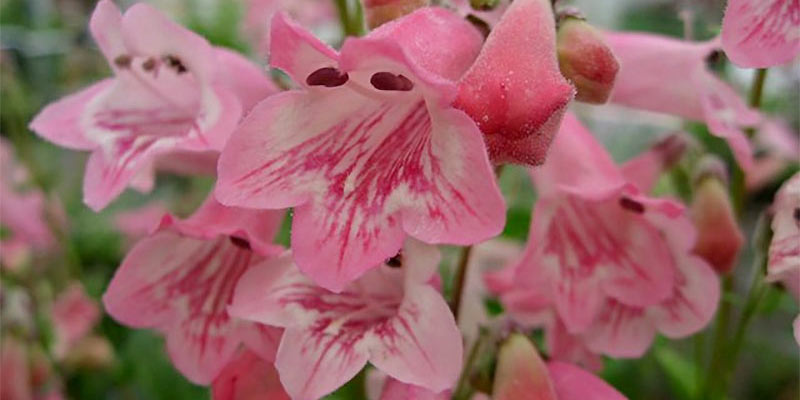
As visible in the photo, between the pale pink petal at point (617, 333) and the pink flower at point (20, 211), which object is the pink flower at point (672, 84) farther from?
the pink flower at point (20, 211)

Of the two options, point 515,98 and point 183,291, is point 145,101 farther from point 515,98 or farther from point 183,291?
point 515,98

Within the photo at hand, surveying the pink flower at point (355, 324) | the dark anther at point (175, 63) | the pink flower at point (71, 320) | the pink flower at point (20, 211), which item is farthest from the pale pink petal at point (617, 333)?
the pink flower at point (20, 211)

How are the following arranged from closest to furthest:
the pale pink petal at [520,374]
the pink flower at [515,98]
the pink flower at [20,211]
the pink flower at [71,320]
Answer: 1. the pink flower at [515,98]
2. the pale pink petal at [520,374]
3. the pink flower at [71,320]
4. the pink flower at [20,211]

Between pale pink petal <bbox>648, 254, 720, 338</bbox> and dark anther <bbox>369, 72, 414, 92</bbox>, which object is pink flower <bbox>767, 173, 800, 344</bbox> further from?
dark anther <bbox>369, 72, 414, 92</bbox>

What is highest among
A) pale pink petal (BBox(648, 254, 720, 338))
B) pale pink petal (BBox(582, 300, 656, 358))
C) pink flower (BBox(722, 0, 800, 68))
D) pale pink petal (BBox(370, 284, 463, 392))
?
pink flower (BBox(722, 0, 800, 68))

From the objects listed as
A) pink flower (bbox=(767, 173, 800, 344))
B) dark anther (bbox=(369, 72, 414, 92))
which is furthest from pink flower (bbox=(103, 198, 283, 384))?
pink flower (bbox=(767, 173, 800, 344))

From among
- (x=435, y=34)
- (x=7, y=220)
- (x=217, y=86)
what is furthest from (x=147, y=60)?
(x=7, y=220)

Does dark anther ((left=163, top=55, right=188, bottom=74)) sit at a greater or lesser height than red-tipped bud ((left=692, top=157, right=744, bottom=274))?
greater
